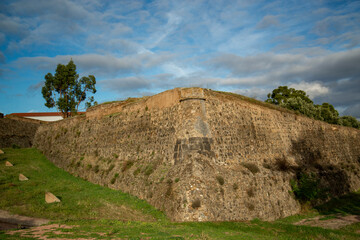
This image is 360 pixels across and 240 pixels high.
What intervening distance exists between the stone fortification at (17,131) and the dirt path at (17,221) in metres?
24.6

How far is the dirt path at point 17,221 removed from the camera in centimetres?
915

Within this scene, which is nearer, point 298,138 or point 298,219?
point 298,219

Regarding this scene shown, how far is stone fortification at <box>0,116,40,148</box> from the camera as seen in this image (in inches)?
1229

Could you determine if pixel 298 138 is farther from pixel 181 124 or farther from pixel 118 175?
pixel 118 175

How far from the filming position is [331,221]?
1377cm

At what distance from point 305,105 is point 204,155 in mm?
31983

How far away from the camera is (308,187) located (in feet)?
52.2

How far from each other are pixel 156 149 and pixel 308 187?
10400 millimetres

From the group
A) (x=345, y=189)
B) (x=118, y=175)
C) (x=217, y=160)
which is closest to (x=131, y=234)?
(x=217, y=160)

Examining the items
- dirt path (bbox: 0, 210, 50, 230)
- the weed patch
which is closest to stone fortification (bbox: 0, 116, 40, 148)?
dirt path (bbox: 0, 210, 50, 230)

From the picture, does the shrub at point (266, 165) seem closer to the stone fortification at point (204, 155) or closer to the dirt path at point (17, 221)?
the stone fortification at point (204, 155)

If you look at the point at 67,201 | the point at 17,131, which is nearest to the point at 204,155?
the point at 67,201

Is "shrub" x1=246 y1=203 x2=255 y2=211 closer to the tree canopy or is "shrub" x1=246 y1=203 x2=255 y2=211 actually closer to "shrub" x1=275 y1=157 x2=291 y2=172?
"shrub" x1=275 y1=157 x2=291 y2=172

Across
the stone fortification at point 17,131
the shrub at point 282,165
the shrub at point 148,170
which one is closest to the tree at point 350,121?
the shrub at point 282,165
